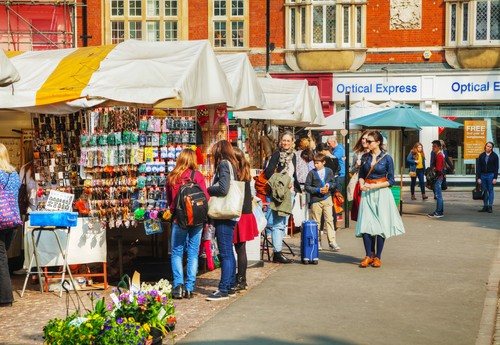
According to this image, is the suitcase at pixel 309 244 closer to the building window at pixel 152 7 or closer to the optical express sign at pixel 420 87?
the optical express sign at pixel 420 87

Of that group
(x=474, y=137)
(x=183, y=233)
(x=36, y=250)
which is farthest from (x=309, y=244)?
(x=474, y=137)

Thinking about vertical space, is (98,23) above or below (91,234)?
above

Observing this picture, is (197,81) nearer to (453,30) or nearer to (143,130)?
(143,130)

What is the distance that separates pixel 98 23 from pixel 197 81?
22974 mm

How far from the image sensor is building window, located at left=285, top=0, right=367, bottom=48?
32281mm

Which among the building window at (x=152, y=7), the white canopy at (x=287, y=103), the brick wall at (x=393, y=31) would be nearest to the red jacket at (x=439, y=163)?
the white canopy at (x=287, y=103)

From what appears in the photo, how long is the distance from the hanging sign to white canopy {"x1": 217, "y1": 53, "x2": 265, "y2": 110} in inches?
754

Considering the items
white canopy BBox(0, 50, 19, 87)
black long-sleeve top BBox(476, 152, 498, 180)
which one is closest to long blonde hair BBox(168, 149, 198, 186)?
white canopy BBox(0, 50, 19, 87)

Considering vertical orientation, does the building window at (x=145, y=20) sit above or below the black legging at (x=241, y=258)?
above

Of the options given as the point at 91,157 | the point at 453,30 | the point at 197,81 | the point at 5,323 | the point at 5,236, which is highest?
the point at 453,30

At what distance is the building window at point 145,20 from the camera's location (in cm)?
3362

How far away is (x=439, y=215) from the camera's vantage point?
21469 mm

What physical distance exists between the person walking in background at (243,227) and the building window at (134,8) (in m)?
23.4

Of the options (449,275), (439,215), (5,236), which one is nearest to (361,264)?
(449,275)
